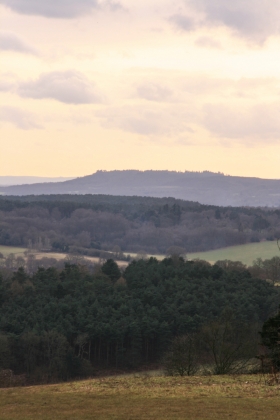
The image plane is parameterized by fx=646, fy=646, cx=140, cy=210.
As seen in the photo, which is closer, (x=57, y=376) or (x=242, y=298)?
(x=57, y=376)

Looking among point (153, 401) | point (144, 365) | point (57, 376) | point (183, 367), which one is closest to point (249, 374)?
point (183, 367)

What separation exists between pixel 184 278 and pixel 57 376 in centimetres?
4133

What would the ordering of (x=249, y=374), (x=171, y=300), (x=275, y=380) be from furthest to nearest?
1. (x=171, y=300)
2. (x=249, y=374)
3. (x=275, y=380)

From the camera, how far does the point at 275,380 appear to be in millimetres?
39094

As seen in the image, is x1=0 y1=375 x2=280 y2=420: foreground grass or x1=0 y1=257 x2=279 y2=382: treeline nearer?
x1=0 y1=375 x2=280 y2=420: foreground grass

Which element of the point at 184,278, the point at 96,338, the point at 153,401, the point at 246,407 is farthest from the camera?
the point at 184,278

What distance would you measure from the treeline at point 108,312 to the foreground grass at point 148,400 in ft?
94.0

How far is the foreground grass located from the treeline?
28.7m

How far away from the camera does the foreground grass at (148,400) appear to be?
31438 millimetres

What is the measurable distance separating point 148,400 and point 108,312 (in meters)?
48.5

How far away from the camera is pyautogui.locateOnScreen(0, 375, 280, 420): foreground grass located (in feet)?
103

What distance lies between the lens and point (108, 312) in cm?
8319

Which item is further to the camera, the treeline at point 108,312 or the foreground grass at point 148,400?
the treeline at point 108,312

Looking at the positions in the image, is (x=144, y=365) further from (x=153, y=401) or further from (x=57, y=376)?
(x=153, y=401)
